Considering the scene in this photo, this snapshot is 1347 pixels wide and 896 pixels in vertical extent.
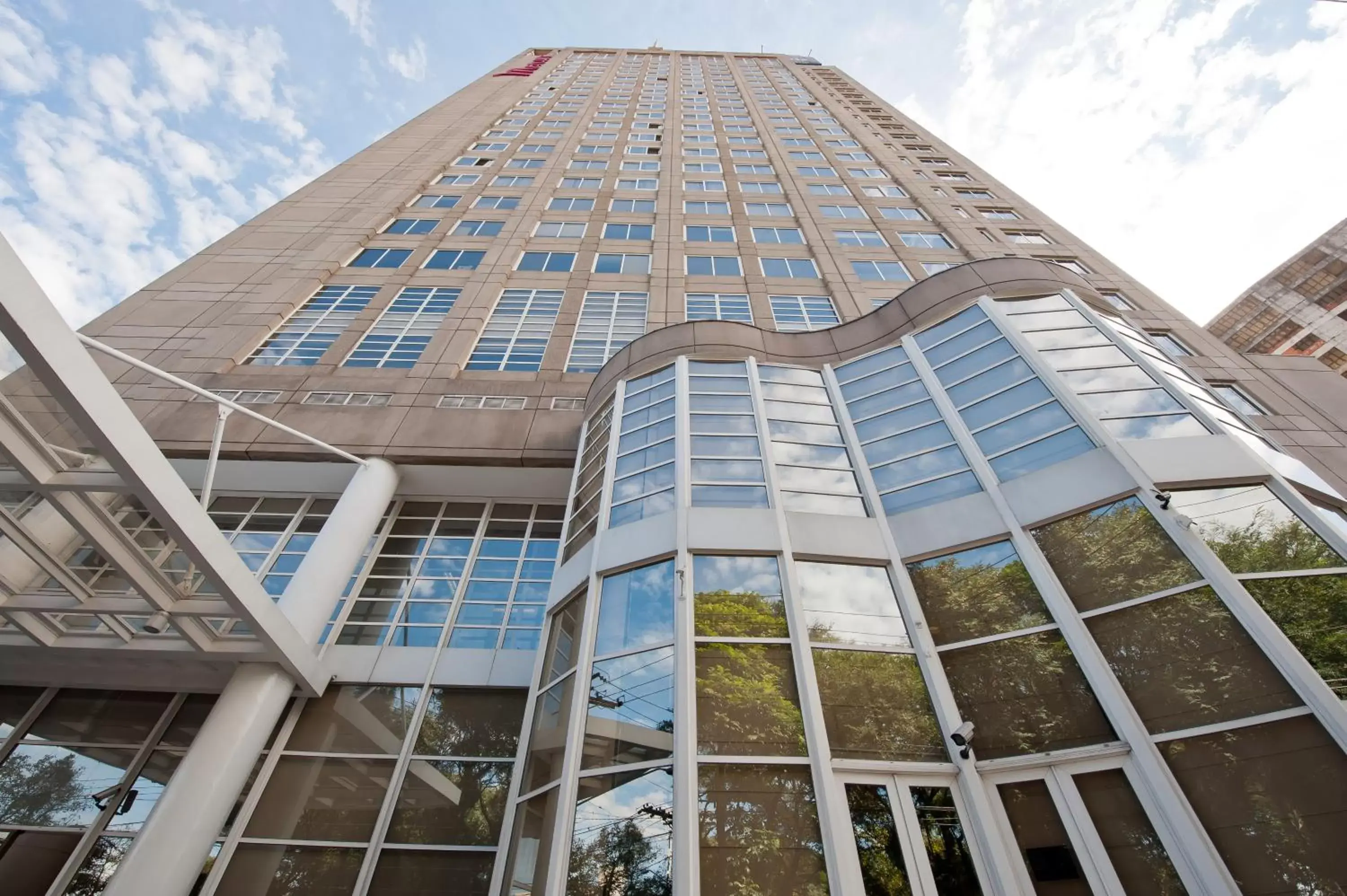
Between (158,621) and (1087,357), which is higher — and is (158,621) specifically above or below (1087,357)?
below

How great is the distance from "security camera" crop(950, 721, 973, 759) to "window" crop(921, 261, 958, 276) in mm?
19427

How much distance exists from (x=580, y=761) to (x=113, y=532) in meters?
6.93

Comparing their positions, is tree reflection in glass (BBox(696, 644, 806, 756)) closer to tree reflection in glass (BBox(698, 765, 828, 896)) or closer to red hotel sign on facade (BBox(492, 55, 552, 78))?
tree reflection in glass (BBox(698, 765, 828, 896))

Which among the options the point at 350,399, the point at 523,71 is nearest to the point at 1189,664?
the point at 350,399

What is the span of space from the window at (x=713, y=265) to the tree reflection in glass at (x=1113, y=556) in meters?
16.3

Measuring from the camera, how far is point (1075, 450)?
8.89m

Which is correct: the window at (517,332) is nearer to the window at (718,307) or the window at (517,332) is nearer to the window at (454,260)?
the window at (454,260)

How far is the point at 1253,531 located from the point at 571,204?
2753 cm

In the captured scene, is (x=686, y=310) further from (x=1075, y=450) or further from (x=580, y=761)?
(x=580, y=761)

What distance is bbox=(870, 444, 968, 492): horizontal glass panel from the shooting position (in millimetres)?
10102

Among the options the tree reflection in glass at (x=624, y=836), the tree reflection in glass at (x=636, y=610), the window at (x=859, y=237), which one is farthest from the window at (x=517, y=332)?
the tree reflection in glass at (x=624, y=836)

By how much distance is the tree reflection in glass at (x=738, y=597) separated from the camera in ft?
25.7

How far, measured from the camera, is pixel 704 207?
28.0 meters

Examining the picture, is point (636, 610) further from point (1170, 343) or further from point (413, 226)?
point (413, 226)
